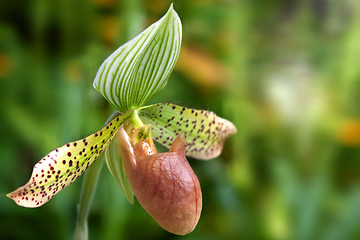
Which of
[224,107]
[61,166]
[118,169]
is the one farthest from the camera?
[224,107]

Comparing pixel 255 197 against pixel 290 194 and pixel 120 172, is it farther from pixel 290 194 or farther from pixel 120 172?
pixel 120 172

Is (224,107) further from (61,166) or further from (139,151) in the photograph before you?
(61,166)

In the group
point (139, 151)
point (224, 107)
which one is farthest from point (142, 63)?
point (224, 107)

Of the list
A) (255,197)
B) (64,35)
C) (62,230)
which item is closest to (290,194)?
(255,197)

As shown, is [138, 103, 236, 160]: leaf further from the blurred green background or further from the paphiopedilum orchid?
the blurred green background

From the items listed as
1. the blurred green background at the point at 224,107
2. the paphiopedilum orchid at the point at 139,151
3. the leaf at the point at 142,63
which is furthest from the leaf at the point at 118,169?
the blurred green background at the point at 224,107

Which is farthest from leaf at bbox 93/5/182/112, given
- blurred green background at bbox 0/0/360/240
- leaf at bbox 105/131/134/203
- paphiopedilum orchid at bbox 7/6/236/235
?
blurred green background at bbox 0/0/360/240

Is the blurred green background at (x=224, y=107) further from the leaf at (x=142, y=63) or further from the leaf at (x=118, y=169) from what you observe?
the leaf at (x=142, y=63)
